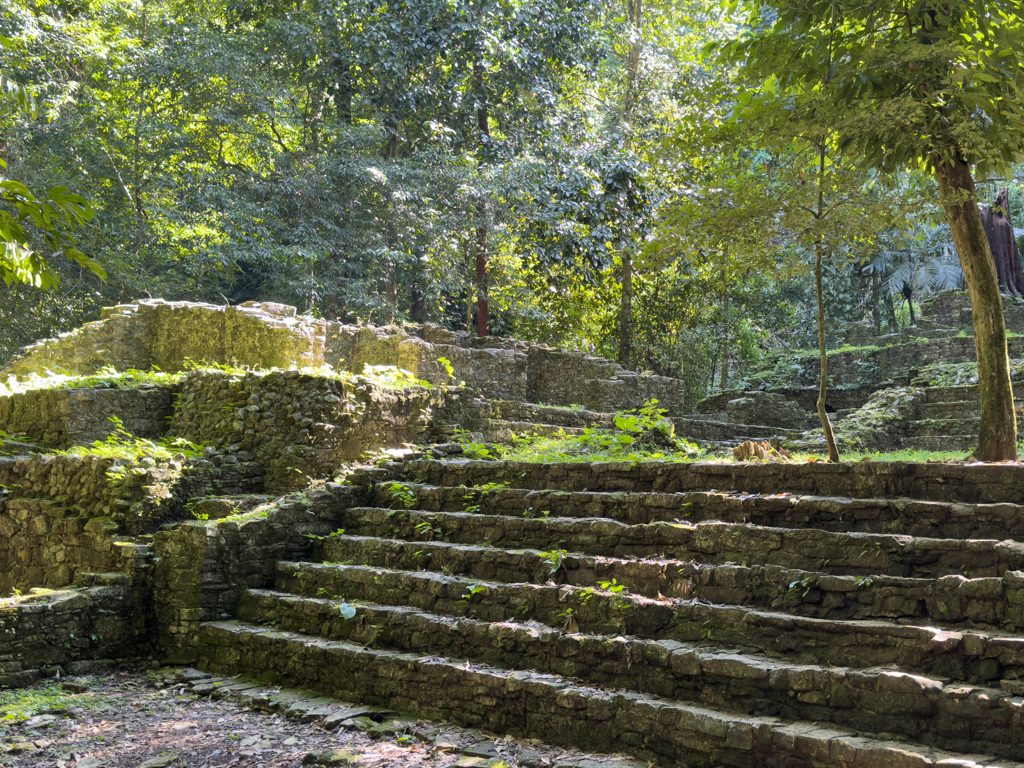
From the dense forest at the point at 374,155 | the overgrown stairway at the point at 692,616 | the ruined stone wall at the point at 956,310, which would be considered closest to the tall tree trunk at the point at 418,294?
the dense forest at the point at 374,155

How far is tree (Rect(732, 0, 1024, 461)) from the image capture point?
5039 millimetres

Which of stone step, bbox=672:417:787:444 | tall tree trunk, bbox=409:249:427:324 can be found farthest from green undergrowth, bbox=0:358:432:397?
tall tree trunk, bbox=409:249:427:324

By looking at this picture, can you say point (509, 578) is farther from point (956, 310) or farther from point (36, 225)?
point (956, 310)

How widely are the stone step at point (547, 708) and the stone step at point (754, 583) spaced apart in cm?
72

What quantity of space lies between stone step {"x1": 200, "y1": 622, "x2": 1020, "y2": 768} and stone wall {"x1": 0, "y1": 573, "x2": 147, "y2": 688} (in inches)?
28.8

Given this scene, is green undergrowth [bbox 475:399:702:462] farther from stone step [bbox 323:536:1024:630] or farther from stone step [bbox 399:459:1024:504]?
stone step [bbox 323:536:1024:630]

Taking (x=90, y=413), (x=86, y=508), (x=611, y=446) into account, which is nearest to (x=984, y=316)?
(x=611, y=446)

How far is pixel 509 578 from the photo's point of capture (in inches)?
207

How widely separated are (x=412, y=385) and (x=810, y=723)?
5.46 meters

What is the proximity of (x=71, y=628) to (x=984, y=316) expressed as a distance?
6.80 m

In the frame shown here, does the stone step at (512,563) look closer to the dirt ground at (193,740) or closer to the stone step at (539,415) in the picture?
the dirt ground at (193,740)

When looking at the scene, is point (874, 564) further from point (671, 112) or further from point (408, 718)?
point (671, 112)

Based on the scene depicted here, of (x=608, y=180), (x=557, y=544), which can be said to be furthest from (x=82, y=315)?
(x=557, y=544)

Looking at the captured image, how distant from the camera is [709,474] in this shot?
5340mm
